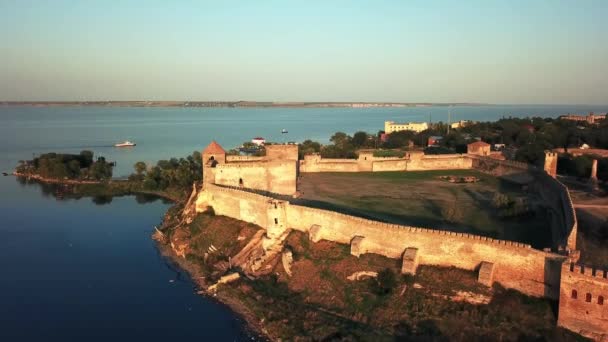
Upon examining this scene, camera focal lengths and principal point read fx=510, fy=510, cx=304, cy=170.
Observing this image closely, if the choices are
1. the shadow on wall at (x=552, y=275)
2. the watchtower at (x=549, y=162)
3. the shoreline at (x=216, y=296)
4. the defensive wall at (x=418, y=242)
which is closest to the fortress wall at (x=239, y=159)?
the defensive wall at (x=418, y=242)

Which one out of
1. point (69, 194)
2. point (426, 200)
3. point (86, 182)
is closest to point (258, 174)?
point (426, 200)

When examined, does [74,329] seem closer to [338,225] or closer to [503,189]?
[338,225]

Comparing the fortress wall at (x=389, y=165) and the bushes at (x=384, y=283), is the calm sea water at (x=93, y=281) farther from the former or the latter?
the fortress wall at (x=389, y=165)

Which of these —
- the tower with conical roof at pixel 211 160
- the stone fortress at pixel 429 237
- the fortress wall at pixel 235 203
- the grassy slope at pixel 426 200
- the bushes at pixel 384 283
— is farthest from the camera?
the tower with conical roof at pixel 211 160

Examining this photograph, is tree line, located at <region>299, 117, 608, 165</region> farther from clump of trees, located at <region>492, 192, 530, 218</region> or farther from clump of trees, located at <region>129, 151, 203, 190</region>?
clump of trees, located at <region>492, 192, 530, 218</region>

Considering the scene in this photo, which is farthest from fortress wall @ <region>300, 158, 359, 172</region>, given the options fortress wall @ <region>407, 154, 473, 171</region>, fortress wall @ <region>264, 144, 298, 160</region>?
fortress wall @ <region>264, 144, 298, 160</region>

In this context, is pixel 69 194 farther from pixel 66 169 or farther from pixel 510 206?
pixel 510 206

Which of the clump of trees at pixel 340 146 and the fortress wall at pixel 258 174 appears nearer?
the fortress wall at pixel 258 174
